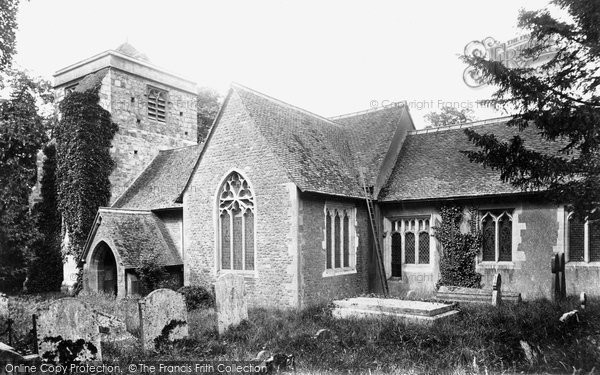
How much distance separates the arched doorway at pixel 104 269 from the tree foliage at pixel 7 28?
764cm

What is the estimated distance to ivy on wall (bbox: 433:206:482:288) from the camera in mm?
16375

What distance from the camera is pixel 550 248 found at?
603 inches

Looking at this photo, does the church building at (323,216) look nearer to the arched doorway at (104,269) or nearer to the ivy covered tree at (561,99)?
the arched doorway at (104,269)

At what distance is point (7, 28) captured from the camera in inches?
658

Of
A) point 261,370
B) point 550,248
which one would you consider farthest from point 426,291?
point 261,370

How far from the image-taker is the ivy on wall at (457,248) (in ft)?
53.7

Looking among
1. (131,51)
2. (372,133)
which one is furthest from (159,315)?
(131,51)

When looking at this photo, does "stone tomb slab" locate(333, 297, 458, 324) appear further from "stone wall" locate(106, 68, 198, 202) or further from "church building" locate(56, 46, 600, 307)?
"stone wall" locate(106, 68, 198, 202)

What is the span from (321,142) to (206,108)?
2457 cm

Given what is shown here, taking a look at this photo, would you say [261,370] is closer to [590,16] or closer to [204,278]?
[590,16]

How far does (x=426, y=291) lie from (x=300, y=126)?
7764mm

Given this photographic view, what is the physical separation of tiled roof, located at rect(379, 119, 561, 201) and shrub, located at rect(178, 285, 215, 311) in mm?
7205

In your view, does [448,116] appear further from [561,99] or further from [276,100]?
[561,99]

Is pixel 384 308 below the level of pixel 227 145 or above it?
below
